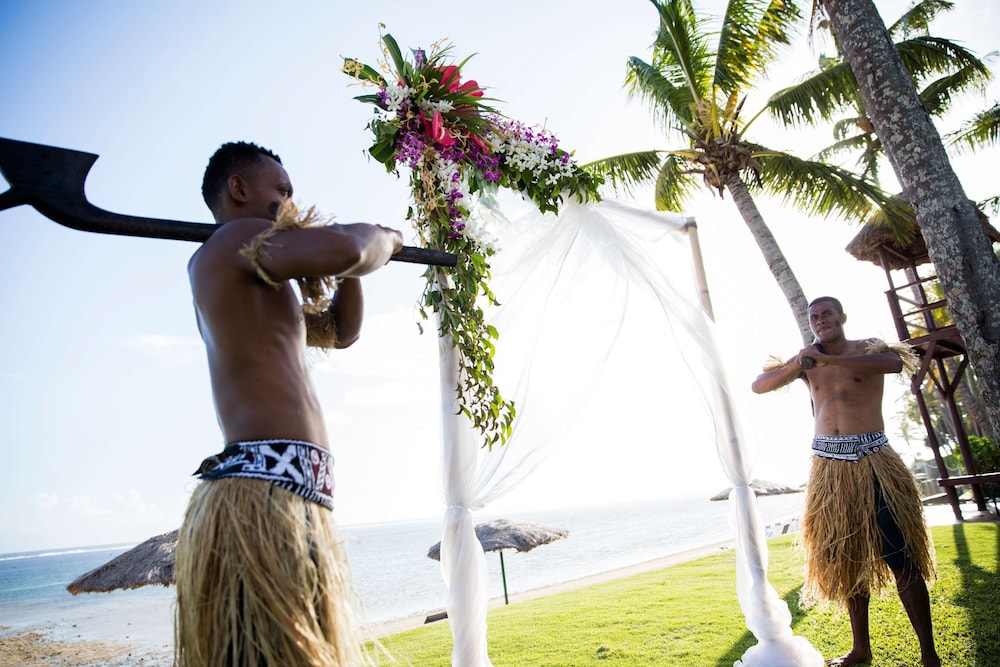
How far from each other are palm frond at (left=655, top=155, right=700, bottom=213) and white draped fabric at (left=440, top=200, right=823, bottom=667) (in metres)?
4.58

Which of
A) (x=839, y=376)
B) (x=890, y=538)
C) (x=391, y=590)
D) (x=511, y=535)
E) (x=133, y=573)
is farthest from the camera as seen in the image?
(x=391, y=590)

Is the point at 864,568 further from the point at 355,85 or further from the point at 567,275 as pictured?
the point at 355,85

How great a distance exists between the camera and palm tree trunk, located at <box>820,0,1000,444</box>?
3579mm

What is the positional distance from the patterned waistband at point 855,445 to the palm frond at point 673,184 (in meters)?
5.24

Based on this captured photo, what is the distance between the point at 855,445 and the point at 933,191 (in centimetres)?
167

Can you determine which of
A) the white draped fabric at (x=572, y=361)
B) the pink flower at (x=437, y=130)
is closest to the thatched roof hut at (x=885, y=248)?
the white draped fabric at (x=572, y=361)

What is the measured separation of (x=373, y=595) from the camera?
72.0 ft

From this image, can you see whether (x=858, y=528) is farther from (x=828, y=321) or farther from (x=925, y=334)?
(x=925, y=334)

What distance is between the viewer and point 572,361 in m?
3.82

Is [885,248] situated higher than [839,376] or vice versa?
[885,248]

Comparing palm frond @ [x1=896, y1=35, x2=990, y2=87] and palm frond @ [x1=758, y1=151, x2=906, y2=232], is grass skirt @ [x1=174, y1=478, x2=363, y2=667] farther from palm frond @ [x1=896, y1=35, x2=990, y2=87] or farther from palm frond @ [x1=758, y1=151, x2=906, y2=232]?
palm frond @ [x1=896, y1=35, x2=990, y2=87]

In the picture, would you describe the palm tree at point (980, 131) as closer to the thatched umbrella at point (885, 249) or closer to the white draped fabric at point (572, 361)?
the thatched umbrella at point (885, 249)

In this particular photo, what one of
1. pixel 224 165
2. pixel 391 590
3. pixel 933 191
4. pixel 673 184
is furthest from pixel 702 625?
pixel 391 590

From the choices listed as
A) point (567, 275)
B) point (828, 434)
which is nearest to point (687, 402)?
point (828, 434)
